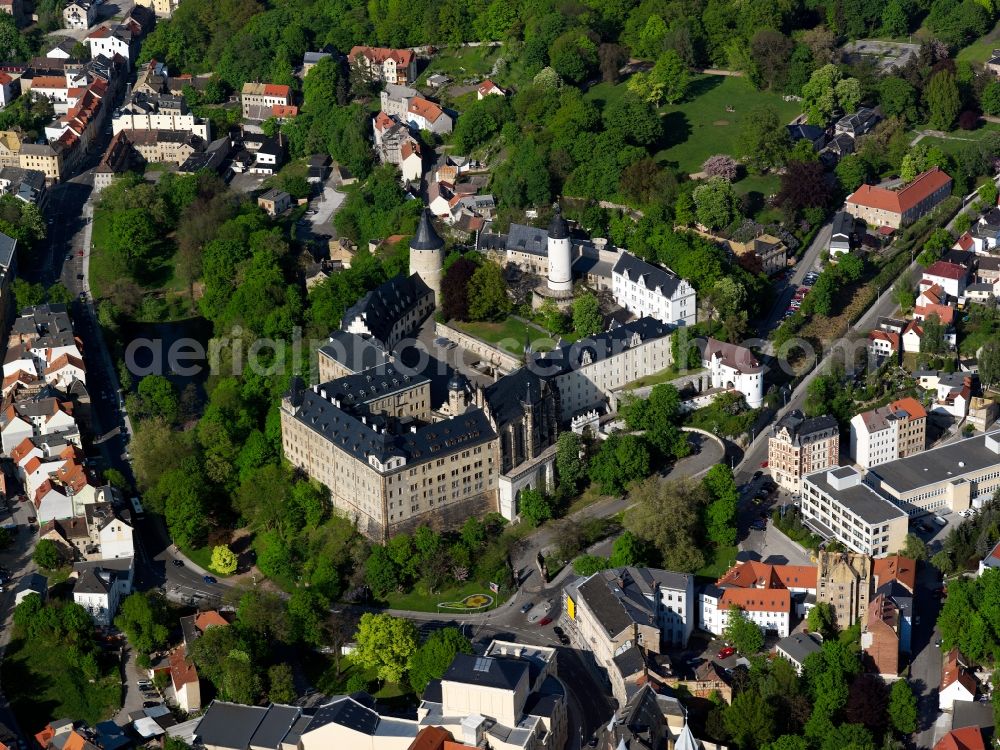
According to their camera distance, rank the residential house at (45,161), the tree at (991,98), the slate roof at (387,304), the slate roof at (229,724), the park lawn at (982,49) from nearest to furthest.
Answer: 1. the slate roof at (229,724)
2. the slate roof at (387,304)
3. the tree at (991,98)
4. the park lawn at (982,49)
5. the residential house at (45,161)

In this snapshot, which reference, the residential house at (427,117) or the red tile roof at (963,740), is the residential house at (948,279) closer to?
the red tile roof at (963,740)

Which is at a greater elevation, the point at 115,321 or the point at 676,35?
the point at 676,35

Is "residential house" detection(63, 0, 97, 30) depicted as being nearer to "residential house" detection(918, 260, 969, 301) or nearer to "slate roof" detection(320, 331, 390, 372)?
"slate roof" detection(320, 331, 390, 372)

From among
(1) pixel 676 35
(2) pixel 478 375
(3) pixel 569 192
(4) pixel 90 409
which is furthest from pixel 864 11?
(4) pixel 90 409

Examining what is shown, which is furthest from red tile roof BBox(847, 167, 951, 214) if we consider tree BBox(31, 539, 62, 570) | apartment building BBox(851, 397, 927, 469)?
tree BBox(31, 539, 62, 570)

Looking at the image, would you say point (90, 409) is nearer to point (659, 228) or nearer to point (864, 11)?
point (659, 228)

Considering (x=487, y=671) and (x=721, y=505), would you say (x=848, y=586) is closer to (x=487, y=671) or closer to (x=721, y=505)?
(x=721, y=505)

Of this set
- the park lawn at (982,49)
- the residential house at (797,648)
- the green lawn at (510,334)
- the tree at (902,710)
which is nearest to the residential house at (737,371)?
the green lawn at (510,334)
